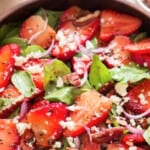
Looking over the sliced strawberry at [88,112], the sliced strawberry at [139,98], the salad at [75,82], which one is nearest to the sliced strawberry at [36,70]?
the salad at [75,82]

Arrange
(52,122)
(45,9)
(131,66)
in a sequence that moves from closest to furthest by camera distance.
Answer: (52,122) → (131,66) → (45,9)

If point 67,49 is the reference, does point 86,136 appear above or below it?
below

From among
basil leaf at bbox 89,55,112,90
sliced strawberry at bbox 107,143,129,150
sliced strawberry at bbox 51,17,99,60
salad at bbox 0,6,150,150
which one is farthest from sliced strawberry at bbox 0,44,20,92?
sliced strawberry at bbox 107,143,129,150

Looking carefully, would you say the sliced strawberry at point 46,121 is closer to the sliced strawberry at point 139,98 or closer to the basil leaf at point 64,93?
the basil leaf at point 64,93

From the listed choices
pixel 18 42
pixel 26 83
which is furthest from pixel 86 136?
pixel 18 42

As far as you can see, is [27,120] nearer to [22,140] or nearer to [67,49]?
[22,140]

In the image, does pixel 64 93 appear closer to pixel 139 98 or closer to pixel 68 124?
pixel 68 124

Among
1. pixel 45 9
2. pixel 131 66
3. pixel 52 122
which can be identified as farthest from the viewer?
pixel 45 9
